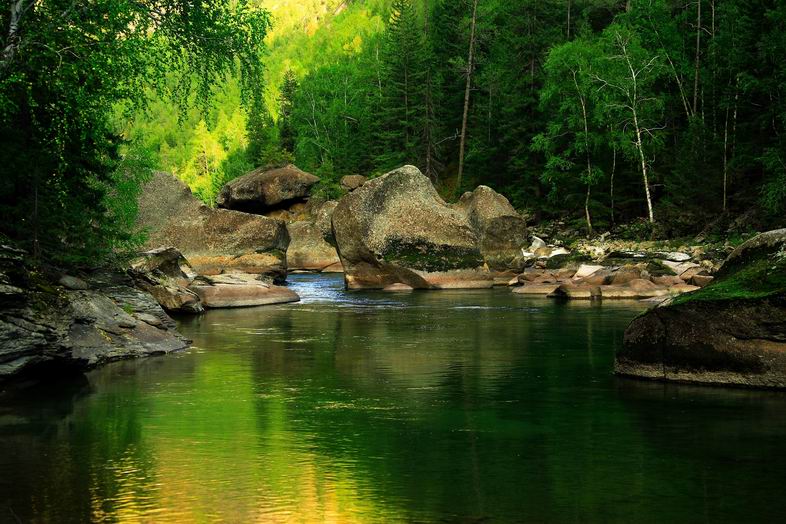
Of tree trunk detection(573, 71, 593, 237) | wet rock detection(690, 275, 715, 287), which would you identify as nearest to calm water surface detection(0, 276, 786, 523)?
wet rock detection(690, 275, 715, 287)

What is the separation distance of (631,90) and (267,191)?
25138mm

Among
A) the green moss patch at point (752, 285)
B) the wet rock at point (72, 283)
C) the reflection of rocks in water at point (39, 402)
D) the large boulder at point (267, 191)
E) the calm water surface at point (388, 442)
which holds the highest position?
the large boulder at point (267, 191)

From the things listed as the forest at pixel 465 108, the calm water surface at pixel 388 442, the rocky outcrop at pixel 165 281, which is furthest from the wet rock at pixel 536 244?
the calm water surface at pixel 388 442

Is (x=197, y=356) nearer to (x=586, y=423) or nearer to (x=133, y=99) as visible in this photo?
(x=133, y=99)

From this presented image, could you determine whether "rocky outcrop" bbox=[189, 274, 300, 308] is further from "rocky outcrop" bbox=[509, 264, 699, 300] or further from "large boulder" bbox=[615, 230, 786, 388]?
"large boulder" bbox=[615, 230, 786, 388]

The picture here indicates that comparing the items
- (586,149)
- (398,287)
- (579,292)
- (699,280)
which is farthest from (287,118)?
(699,280)

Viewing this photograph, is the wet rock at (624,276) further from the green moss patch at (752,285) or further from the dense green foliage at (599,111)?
the green moss patch at (752,285)

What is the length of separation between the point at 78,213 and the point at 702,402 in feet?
38.6

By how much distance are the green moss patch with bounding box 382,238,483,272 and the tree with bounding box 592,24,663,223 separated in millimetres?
16569

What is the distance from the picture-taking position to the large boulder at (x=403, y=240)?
1344 inches

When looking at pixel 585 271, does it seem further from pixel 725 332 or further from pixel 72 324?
pixel 72 324

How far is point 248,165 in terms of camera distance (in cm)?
11038

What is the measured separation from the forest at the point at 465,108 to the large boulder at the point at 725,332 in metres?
7.65

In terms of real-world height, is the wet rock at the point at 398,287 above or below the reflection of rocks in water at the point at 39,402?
above
